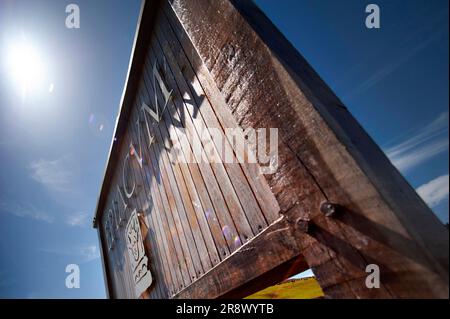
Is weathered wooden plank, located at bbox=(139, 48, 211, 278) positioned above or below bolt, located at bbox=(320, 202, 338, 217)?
above

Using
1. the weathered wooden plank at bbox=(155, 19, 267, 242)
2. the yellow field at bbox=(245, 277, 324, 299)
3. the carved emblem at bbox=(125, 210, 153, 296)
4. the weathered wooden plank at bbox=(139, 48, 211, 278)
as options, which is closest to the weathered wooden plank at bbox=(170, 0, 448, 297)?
the weathered wooden plank at bbox=(155, 19, 267, 242)

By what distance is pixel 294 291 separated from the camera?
497cm

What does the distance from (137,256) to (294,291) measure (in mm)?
3026

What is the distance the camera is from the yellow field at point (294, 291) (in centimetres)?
486

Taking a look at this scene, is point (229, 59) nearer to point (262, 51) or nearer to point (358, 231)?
point (262, 51)

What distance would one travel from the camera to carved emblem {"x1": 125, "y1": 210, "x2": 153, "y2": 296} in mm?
3543

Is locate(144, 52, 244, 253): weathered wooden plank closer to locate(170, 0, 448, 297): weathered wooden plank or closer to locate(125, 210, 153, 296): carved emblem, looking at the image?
locate(170, 0, 448, 297): weathered wooden plank

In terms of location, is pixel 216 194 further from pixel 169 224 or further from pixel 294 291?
pixel 294 291

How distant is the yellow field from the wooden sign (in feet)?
8.04

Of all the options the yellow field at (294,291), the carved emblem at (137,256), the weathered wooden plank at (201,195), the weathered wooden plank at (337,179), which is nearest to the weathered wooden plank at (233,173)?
the weathered wooden plank at (201,195)

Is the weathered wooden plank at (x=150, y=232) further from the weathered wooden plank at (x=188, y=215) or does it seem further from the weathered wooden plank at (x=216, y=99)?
the weathered wooden plank at (x=216, y=99)

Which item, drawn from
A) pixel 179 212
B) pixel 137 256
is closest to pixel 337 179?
pixel 179 212

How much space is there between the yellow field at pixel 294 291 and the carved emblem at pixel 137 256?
7.09 feet

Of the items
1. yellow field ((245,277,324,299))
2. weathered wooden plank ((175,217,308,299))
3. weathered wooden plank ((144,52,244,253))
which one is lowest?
weathered wooden plank ((175,217,308,299))
